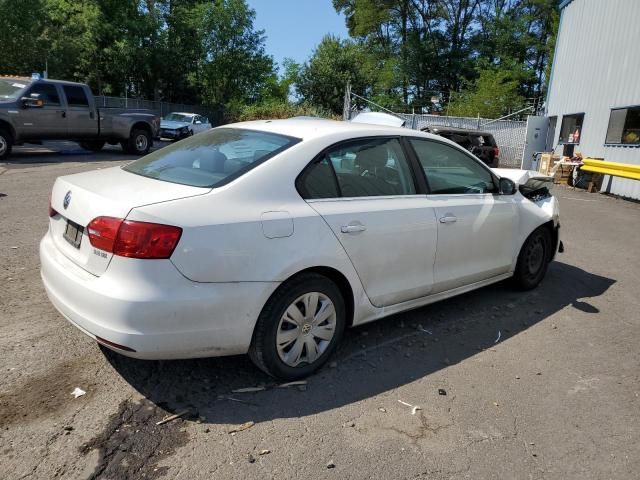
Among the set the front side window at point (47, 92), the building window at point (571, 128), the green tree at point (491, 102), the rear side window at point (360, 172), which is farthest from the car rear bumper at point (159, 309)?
the green tree at point (491, 102)

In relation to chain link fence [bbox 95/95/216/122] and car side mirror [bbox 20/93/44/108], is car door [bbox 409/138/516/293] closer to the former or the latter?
car side mirror [bbox 20/93/44/108]

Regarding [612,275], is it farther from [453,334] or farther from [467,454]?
[467,454]

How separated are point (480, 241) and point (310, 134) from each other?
1.76 m

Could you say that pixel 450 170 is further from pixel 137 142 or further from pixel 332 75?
pixel 332 75

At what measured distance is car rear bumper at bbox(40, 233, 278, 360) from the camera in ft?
8.57

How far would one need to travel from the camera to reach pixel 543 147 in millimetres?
21531

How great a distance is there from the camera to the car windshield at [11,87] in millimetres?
12827

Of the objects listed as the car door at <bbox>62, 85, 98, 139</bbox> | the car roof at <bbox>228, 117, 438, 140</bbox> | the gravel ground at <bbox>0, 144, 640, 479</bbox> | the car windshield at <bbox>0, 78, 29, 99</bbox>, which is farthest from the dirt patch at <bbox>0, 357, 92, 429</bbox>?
the car door at <bbox>62, 85, 98, 139</bbox>

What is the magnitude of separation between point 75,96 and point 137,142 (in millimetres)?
2446

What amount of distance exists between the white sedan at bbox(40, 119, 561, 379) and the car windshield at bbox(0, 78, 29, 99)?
37.8 feet

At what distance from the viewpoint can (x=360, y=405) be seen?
3.02m

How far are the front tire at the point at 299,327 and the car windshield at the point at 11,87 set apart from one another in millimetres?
12804

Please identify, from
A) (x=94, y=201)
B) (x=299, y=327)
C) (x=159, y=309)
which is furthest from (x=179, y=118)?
(x=159, y=309)

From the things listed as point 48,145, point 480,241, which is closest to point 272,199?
point 480,241
